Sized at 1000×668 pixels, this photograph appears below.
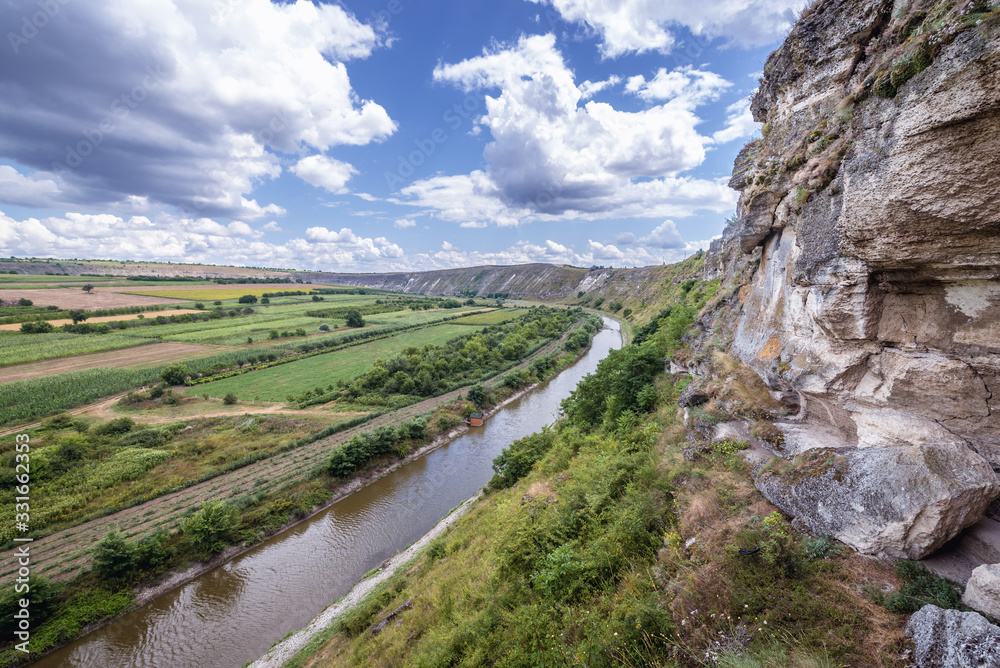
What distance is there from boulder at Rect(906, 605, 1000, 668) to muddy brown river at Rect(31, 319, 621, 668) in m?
18.1

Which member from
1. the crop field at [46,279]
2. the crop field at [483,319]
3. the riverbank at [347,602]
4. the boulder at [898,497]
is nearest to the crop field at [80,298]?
the crop field at [46,279]

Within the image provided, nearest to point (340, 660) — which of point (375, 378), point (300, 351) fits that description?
point (375, 378)

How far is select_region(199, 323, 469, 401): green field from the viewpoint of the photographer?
3750cm

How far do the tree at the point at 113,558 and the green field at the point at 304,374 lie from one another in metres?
21.4

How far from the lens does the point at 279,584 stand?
16.2 metres

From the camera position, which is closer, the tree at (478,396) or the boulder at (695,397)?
the boulder at (695,397)

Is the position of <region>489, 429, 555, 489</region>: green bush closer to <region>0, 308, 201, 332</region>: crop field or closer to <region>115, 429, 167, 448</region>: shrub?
<region>115, 429, 167, 448</region>: shrub

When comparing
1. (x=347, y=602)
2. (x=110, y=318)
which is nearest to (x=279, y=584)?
(x=347, y=602)

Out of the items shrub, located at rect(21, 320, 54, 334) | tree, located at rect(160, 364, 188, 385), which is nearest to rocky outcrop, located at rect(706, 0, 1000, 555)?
tree, located at rect(160, 364, 188, 385)

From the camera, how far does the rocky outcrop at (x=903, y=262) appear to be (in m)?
5.00

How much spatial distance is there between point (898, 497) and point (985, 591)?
1.43 meters

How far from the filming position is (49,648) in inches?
519

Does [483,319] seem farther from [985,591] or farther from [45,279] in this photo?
[45,279]

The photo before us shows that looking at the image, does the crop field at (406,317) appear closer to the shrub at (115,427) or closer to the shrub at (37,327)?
the shrub at (37,327)
